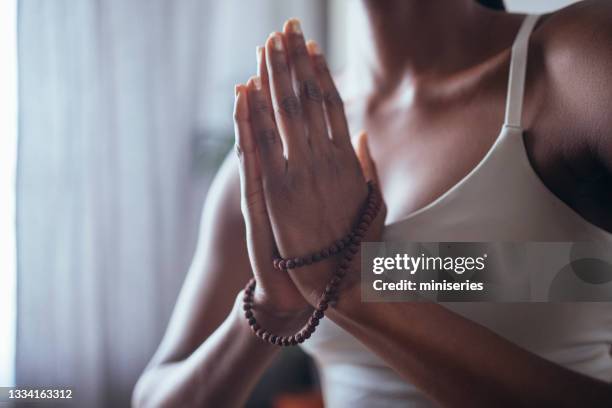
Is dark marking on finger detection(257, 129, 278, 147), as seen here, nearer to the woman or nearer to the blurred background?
the woman

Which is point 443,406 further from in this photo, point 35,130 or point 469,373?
point 35,130

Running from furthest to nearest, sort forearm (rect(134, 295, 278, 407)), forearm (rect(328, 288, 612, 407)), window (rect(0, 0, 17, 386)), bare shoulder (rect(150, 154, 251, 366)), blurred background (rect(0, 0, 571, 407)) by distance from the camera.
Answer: blurred background (rect(0, 0, 571, 407)) → window (rect(0, 0, 17, 386)) → bare shoulder (rect(150, 154, 251, 366)) → forearm (rect(134, 295, 278, 407)) → forearm (rect(328, 288, 612, 407))

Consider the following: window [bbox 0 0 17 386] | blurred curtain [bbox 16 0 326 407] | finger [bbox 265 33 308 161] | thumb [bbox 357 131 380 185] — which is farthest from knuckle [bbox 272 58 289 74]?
blurred curtain [bbox 16 0 326 407]

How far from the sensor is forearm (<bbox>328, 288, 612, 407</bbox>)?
391 mm

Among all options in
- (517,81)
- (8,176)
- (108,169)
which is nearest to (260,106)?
(517,81)

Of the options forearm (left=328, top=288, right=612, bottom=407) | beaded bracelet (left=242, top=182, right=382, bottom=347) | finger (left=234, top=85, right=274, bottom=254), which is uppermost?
finger (left=234, top=85, right=274, bottom=254)

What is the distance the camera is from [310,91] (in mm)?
447

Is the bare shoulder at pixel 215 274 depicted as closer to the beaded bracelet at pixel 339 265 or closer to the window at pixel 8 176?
the beaded bracelet at pixel 339 265

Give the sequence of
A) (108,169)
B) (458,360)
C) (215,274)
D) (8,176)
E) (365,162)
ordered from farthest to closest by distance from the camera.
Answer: (108,169) → (8,176) → (215,274) → (365,162) → (458,360)

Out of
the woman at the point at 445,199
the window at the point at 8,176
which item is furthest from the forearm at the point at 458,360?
the window at the point at 8,176

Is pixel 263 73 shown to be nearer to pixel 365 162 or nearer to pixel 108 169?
pixel 365 162

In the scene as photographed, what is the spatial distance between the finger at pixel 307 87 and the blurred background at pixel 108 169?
2.41 ft

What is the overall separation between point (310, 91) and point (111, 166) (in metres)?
1.08

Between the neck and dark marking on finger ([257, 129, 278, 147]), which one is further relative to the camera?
the neck
